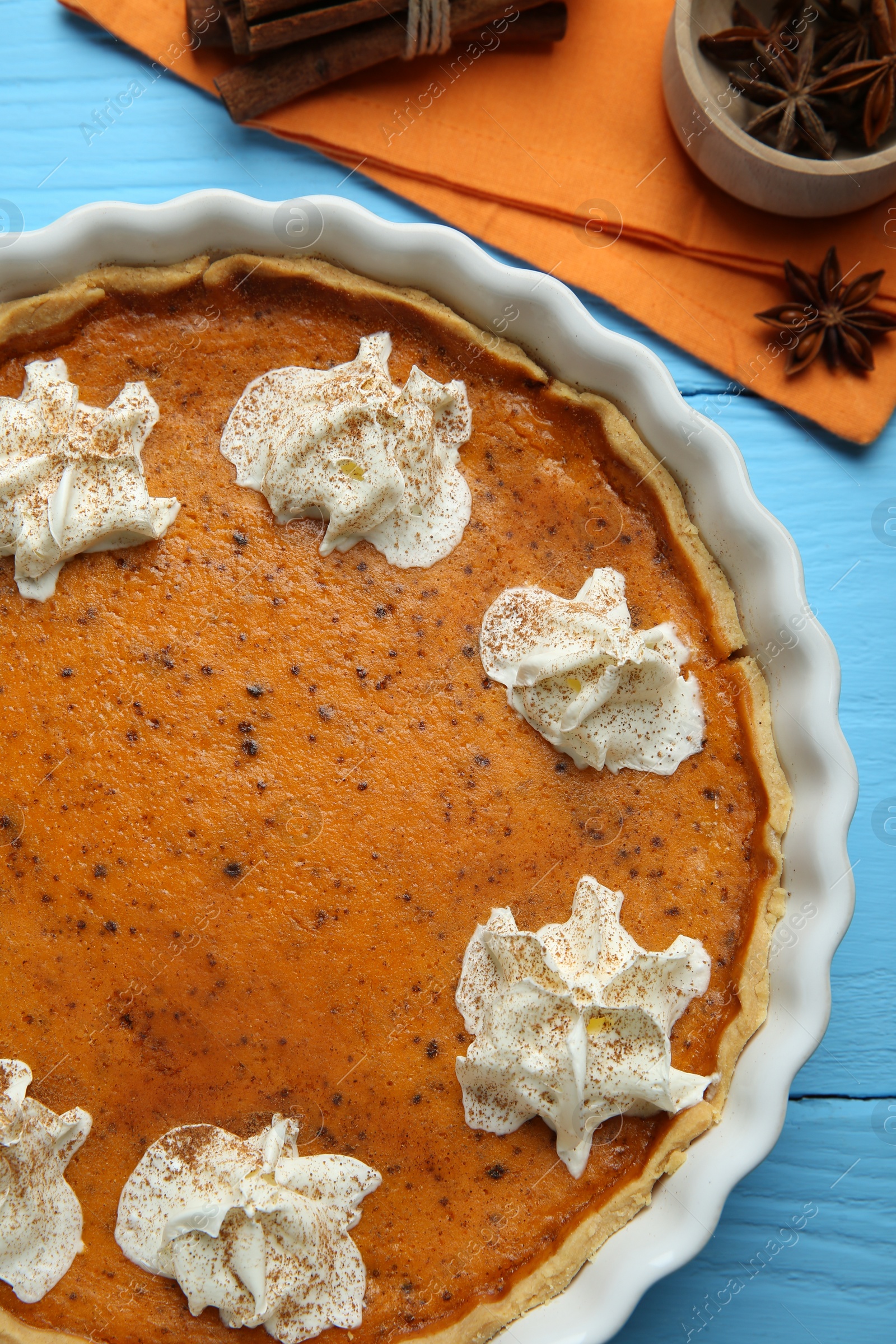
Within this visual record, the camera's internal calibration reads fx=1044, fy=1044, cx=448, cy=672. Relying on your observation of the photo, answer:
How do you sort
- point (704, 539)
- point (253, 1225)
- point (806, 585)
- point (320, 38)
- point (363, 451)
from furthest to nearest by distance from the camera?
point (806, 585)
point (320, 38)
point (704, 539)
point (363, 451)
point (253, 1225)

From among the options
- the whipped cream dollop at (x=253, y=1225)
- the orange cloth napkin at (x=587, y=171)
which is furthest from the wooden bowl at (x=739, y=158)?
the whipped cream dollop at (x=253, y=1225)

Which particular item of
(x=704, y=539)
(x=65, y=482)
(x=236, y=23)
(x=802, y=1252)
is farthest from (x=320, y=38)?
(x=802, y=1252)

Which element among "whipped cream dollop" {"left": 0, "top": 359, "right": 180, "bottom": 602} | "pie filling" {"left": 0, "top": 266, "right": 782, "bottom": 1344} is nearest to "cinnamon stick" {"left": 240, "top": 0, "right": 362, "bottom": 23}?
"pie filling" {"left": 0, "top": 266, "right": 782, "bottom": 1344}

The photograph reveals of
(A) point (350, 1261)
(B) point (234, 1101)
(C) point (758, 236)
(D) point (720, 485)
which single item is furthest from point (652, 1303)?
(C) point (758, 236)

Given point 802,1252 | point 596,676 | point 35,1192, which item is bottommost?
point 802,1252

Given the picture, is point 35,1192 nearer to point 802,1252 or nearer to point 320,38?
point 802,1252

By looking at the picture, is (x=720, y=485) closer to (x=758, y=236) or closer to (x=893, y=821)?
(x=758, y=236)

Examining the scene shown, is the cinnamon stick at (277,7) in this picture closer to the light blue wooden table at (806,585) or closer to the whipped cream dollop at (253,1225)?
Result: the light blue wooden table at (806,585)
